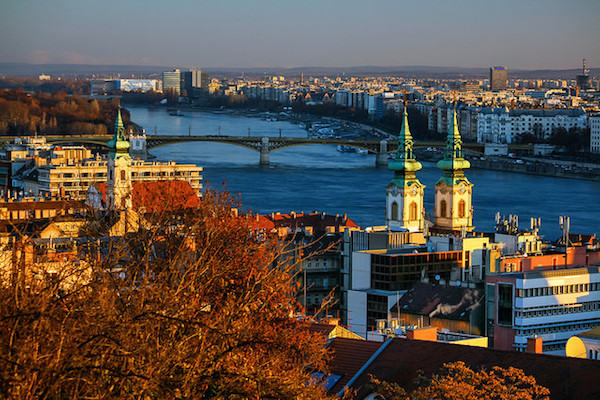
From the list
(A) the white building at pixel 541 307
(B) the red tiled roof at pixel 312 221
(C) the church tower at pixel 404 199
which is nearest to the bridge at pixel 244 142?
(B) the red tiled roof at pixel 312 221

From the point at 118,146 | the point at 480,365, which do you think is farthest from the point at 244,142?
the point at 480,365

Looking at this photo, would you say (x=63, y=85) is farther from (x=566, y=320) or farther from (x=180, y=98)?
(x=566, y=320)

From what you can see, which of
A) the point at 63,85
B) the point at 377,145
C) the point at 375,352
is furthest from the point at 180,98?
the point at 375,352

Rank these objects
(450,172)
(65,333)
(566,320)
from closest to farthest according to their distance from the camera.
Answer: (65,333)
(566,320)
(450,172)

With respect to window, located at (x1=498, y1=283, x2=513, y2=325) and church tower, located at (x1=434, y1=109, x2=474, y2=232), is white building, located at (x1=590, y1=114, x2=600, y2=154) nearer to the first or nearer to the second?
church tower, located at (x1=434, y1=109, x2=474, y2=232)

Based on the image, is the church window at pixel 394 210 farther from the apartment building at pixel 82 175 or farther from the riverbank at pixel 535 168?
the riverbank at pixel 535 168

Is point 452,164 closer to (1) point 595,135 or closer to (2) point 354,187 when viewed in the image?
(2) point 354,187

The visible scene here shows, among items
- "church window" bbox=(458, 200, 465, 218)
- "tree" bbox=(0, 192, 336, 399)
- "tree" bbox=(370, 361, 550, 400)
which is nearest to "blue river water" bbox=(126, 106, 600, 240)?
"church window" bbox=(458, 200, 465, 218)
